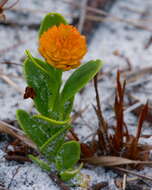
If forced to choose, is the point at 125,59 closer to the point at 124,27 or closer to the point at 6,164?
the point at 124,27

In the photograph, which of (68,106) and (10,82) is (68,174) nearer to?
(68,106)

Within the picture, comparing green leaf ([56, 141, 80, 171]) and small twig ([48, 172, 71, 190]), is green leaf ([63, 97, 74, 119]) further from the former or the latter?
small twig ([48, 172, 71, 190])

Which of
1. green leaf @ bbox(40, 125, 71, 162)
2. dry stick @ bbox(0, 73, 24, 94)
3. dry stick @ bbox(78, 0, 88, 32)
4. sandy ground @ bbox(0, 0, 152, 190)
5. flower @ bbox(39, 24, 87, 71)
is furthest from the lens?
dry stick @ bbox(78, 0, 88, 32)

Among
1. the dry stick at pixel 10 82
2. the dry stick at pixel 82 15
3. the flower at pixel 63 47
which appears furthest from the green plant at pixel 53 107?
the dry stick at pixel 82 15

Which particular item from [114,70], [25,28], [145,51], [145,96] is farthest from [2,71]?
[145,51]

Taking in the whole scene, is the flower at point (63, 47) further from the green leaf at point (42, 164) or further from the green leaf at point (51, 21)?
the green leaf at point (42, 164)

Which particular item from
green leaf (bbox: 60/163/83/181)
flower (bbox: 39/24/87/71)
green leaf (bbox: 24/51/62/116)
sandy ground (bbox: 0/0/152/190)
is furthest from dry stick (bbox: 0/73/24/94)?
flower (bbox: 39/24/87/71)
